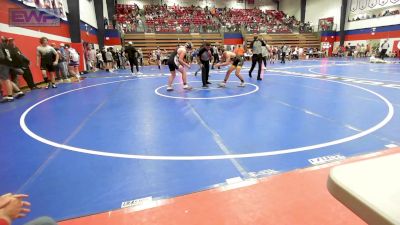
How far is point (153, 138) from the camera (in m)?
4.25

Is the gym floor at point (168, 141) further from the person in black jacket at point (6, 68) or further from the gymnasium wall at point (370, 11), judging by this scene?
the gymnasium wall at point (370, 11)

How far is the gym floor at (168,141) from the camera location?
9.16 ft

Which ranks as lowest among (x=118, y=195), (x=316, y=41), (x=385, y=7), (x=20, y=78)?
(x=118, y=195)

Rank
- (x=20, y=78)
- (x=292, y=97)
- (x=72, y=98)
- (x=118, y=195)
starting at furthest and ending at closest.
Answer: (x=20, y=78) → (x=72, y=98) → (x=292, y=97) → (x=118, y=195)

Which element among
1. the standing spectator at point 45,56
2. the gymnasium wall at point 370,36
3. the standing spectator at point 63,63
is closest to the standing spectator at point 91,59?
the standing spectator at point 63,63

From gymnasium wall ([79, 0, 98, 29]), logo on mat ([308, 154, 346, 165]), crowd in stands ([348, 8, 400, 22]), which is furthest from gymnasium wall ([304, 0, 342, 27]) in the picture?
logo on mat ([308, 154, 346, 165])

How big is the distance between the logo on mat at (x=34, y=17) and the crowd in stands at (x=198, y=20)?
1330 centimetres

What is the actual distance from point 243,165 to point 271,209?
0.92 metres

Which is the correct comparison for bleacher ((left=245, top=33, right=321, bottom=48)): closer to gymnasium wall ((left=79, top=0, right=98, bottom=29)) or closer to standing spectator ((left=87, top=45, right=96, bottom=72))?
gymnasium wall ((left=79, top=0, right=98, bottom=29))

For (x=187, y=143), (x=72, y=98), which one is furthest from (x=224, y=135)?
(x=72, y=98)

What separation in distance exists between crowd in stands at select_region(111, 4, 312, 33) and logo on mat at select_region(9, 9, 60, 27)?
13.3 meters

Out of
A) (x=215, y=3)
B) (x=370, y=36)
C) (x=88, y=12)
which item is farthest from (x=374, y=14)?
(x=88, y=12)

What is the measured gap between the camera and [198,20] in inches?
1262

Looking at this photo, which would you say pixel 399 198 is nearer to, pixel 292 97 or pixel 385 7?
pixel 292 97
